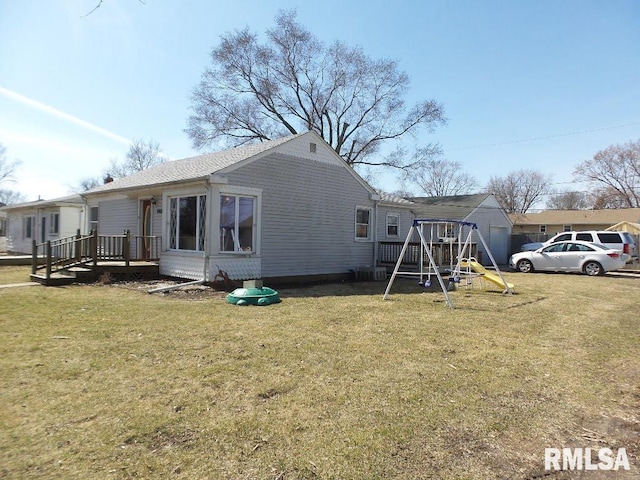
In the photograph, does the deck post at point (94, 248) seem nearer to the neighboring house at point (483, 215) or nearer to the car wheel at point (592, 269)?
the neighboring house at point (483, 215)

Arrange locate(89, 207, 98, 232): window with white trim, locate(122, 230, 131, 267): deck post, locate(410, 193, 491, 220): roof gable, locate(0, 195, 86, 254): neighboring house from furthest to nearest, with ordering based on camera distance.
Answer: locate(410, 193, 491, 220): roof gable, locate(0, 195, 86, 254): neighboring house, locate(89, 207, 98, 232): window with white trim, locate(122, 230, 131, 267): deck post

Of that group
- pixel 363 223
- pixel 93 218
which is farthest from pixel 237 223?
pixel 93 218

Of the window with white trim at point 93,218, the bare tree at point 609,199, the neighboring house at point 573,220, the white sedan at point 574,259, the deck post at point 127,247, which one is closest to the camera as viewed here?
the deck post at point 127,247

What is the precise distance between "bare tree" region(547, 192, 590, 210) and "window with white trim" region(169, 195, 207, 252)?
59.3 meters

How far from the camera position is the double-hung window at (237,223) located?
1144 cm

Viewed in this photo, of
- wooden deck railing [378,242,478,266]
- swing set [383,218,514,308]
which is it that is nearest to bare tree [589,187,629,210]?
wooden deck railing [378,242,478,266]

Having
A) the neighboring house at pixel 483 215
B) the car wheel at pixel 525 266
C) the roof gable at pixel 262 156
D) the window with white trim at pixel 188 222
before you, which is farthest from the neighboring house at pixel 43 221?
the car wheel at pixel 525 266

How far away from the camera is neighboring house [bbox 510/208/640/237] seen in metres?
32.8

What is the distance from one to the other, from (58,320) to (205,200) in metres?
5.14

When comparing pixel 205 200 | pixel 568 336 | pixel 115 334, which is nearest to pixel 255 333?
pixel 115 334

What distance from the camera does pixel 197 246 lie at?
1167cm

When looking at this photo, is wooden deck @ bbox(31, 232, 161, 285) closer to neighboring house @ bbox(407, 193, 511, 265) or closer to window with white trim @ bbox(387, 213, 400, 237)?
window with white trim @ bbox(387, 213, 400, 237)

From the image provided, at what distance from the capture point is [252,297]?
9.10 m

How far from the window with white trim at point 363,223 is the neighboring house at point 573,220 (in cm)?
2156
